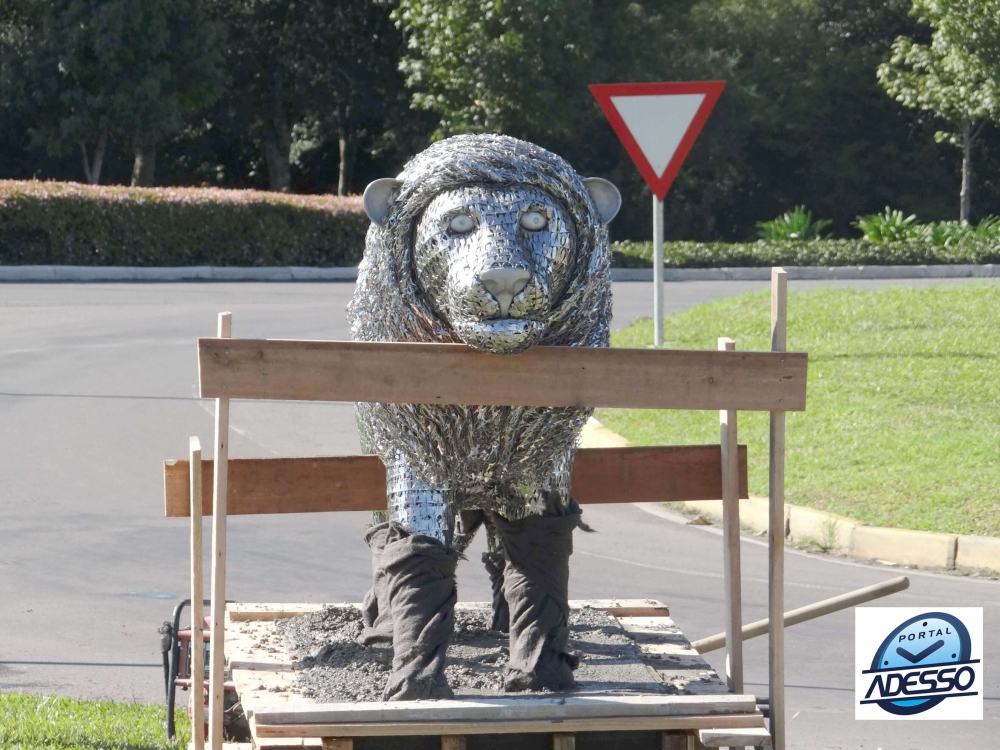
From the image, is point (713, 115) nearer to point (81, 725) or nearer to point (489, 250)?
point (81, 725)

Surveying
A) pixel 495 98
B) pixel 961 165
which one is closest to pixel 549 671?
pixel 495 98

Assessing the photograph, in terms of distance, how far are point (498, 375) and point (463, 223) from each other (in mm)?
402

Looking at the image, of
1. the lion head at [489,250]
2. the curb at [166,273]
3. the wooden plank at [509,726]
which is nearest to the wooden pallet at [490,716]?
the wooden plank at [509,726]

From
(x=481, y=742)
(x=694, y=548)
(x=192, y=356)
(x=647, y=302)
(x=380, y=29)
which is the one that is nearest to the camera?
(x=481, y=742)

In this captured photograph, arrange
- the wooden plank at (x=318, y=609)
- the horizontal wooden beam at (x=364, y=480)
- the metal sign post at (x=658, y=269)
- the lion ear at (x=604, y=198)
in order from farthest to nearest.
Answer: the metal sign post at (x=658, y=269) < the wooden plank at (x=318, y=609) < the horizontal wooden beam at (x=364, y=480) < the lion ear at (x=604, y=198)

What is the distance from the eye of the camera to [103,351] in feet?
37.3

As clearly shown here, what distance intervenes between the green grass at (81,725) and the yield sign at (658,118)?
5.80 metres

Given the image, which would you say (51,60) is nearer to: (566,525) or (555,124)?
(555,124)

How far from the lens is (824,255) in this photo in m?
20.6

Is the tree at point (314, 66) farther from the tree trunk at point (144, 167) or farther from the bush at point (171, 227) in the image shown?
the bush at point (171, 227)

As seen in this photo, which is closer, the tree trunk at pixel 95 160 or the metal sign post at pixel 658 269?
the metal sign post at pixel 658 269

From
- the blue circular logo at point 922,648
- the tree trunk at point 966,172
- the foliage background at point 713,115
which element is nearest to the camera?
the blue circular logo at point 922,648

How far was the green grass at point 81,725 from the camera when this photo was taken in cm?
391

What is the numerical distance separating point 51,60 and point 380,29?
7163 millimetres
